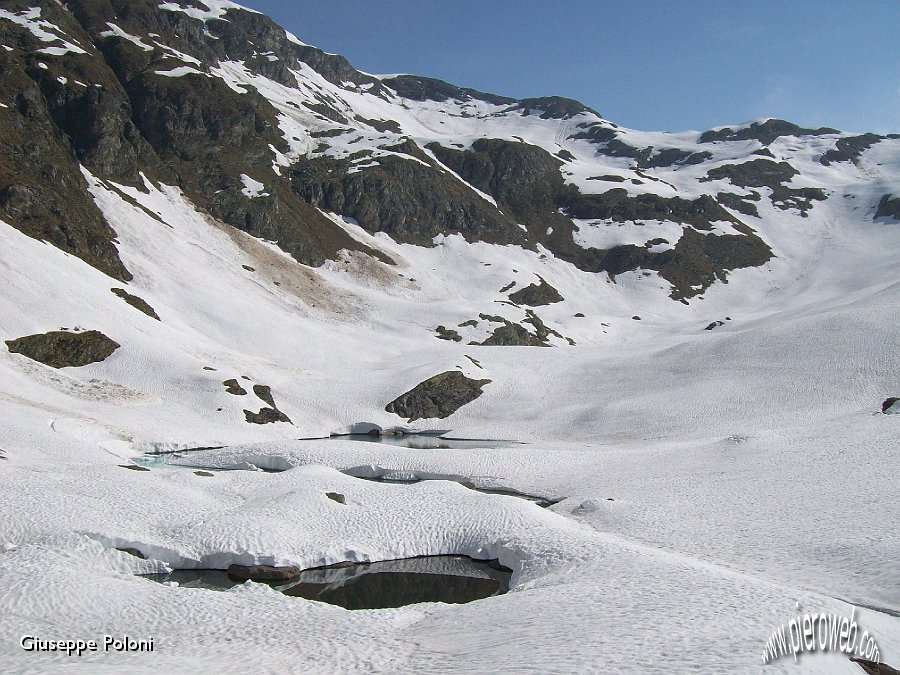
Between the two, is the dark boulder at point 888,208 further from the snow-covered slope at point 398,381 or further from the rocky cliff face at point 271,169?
the snow-covered slope at point 398,381

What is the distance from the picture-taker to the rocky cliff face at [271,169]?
87.5m

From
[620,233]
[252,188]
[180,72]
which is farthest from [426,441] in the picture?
[180,72]

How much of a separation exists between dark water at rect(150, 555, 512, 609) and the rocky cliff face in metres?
58.5

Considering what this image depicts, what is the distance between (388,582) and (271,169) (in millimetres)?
109494

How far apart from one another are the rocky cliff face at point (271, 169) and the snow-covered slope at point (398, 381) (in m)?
0.69

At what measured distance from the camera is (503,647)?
46.6 feet

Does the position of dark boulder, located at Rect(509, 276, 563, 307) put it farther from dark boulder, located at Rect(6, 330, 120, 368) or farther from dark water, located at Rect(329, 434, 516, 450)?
dark boulder, located at Rect(6, 330, 120, 368)

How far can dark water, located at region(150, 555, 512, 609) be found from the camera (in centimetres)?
2109

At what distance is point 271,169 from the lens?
11881 centimetres

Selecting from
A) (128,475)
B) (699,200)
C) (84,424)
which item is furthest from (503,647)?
(699,200)

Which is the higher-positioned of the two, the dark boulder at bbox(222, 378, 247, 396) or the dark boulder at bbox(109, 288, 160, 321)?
the dark boulder at bbox(109, 288, 160, 321)

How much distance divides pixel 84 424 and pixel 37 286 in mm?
21965

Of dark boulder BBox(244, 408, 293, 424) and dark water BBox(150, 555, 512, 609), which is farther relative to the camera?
dark boulder BBox(244, 408, 293, 424)

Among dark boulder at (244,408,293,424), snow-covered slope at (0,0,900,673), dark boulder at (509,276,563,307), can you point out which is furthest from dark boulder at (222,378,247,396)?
dark boulder at (509,276,563,307)
